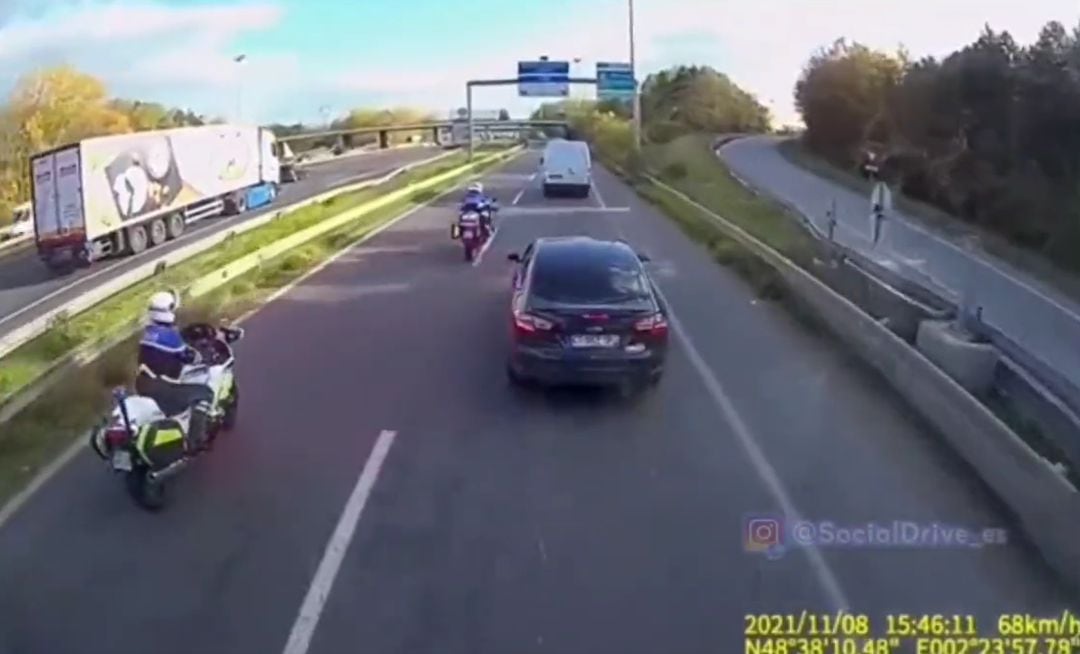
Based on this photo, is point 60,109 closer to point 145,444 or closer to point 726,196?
point 726,196

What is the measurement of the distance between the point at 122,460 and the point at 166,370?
99 cm

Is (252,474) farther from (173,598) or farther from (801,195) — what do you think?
(801,195)

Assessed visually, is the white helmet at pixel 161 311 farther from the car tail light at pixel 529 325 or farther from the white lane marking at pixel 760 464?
the white lane marking at pixel 760 464

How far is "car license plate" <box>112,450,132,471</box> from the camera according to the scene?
8773mm

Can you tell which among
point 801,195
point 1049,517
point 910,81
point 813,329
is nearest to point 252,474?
point 1049,517

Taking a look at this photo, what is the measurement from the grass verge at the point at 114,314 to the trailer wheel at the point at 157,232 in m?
4.25

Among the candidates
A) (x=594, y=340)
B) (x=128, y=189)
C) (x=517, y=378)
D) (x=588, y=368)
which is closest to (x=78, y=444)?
(x=517, y=378)

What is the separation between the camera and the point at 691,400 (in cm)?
1229

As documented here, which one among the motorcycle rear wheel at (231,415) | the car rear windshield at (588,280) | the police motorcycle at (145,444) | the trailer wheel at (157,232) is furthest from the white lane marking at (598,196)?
the police motorcycle at (145,444)

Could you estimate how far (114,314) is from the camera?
19.4 metres

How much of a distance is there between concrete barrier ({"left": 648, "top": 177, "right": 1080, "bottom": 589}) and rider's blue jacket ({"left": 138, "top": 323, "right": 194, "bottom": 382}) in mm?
6209

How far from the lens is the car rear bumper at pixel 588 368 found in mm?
11828

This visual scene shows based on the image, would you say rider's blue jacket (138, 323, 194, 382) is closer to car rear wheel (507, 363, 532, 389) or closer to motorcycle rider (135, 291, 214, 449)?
motorcycle rider (135, 291, 214, 449)

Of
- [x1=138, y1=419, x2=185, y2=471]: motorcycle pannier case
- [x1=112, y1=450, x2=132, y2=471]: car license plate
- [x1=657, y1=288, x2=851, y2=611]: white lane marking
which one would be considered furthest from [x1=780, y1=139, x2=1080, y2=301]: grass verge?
[x1=112, y1=450, x2=132, y2=471]: car license plate
